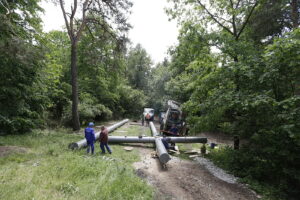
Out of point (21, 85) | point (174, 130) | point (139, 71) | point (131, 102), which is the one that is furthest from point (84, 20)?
point (139, 71)

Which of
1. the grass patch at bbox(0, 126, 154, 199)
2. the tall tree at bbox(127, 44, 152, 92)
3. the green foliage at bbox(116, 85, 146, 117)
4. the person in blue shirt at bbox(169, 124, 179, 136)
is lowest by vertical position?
the grass patch at bbox(0, 126, 154, 199)

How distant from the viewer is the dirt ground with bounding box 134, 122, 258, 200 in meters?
4.34

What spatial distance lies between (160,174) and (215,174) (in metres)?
2.54

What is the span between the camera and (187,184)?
4.93 metres

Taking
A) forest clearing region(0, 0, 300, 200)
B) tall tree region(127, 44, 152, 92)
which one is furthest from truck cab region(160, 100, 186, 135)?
tall tree region(127, 44, 152, 92)

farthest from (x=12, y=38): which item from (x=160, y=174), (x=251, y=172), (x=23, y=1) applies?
(x=251, y=172)

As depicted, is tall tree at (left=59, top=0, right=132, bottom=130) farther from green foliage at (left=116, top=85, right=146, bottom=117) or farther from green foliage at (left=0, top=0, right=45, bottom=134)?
green foliage at (left=116, top=85, right=146, bottom=117)

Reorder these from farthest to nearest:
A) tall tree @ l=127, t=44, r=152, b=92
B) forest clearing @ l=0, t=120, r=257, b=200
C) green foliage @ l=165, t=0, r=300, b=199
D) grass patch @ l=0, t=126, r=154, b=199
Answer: tall tree @ l=127, t=44, r=152, b=92, green foliage @ l=165, t=0, r=300, b=199, forest clearing @ l=0, t=120, r=257, b=200, grass patch @ l=0, t=126, r=154, b=199

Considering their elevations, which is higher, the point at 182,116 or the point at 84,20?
the point at 84,20

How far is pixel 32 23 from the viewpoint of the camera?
31.2 ft

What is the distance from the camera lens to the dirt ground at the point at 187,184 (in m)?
4.34

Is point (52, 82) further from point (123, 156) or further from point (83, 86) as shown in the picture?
point (123, 156)

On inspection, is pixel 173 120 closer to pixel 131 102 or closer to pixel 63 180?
pixel 63 180

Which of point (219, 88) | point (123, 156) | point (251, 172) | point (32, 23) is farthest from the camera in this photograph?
point (32, 23)
